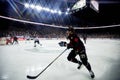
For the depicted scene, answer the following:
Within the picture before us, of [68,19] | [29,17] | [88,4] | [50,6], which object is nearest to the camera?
[88,4]

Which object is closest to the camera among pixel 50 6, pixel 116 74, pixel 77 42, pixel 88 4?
pixel 77 42

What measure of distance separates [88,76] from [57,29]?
23.3m

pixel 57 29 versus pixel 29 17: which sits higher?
pixel 29 17

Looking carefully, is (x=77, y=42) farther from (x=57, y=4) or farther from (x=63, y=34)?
(x=57, y=4)

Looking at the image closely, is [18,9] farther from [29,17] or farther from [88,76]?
[88,76]

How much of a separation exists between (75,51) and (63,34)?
21.8m

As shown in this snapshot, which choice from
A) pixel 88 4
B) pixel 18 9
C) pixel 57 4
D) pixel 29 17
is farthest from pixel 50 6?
pixel 88 4

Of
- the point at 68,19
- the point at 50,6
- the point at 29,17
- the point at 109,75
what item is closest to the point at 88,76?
the point at 109,75

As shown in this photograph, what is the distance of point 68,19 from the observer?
31844 mm

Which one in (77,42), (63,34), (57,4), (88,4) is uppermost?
(57,4)

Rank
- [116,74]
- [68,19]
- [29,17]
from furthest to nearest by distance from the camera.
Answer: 1. [68,19]
2. [29,17]
3. [116,74]

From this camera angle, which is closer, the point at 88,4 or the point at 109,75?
the point at 109,75

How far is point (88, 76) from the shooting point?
400cm

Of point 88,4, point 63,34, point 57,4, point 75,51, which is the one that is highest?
point 57,4
